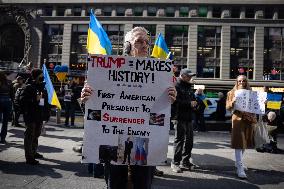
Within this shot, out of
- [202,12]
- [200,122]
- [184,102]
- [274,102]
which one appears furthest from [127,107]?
[202,12]

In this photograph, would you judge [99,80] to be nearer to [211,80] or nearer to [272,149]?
[272,149]

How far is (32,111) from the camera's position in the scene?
677 centimetres

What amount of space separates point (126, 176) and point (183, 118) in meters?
3.80

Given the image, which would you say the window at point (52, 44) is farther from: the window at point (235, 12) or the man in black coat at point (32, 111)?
the man in black coat at point (32, 111)

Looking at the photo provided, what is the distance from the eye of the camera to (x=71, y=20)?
147 ft

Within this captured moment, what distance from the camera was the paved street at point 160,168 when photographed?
538 cm

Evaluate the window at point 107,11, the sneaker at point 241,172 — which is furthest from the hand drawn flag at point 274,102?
the window at point 107,11

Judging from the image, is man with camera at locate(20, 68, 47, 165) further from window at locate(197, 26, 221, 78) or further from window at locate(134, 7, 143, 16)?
window at locate(134, 7, 143, 16)

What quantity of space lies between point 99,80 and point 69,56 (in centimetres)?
4242

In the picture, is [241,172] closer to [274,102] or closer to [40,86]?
[40,86]

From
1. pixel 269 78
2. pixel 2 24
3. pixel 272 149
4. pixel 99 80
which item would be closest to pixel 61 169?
pixel 99 80

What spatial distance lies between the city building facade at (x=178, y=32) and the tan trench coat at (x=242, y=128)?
34.0 m

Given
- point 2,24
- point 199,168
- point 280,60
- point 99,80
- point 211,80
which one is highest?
point 2,24

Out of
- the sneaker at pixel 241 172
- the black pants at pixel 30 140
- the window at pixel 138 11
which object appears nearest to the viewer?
the sneaker at pixel 241 172
